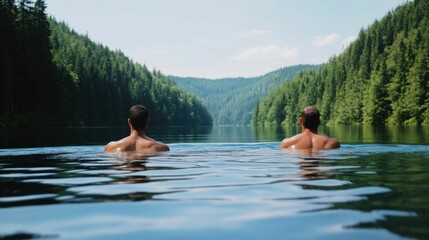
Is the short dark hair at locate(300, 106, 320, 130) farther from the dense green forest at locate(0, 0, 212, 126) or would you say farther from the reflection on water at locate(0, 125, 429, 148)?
the dense green forest at locate(0, 0, 212, 126)

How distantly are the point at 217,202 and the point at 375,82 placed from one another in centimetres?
9447

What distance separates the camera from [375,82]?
92.6 metres

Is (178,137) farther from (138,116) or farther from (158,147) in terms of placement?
(138,116)

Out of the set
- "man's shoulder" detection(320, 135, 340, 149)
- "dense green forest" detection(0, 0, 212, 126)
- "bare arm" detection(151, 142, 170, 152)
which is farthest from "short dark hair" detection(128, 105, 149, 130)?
"dense green forest" detection(0, 0, 212, 126)

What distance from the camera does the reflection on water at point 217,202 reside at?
3.22 meters

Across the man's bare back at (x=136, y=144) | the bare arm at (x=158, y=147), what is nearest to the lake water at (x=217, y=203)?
the man's bare back at (x=136, y=144)

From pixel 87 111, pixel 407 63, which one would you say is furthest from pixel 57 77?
pixel 407 63

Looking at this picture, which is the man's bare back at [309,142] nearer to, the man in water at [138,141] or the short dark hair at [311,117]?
the short dark hair at [311,117]

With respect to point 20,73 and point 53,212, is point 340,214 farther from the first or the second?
point 20,73

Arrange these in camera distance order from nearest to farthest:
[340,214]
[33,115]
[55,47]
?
[340,214]
[33,115]
[55,47]

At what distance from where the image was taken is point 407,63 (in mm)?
91500

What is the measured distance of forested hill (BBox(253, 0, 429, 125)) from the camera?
78.9 metres

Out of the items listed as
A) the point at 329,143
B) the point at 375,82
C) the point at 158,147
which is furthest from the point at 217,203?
the point at 375,82

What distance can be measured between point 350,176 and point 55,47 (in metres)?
119
